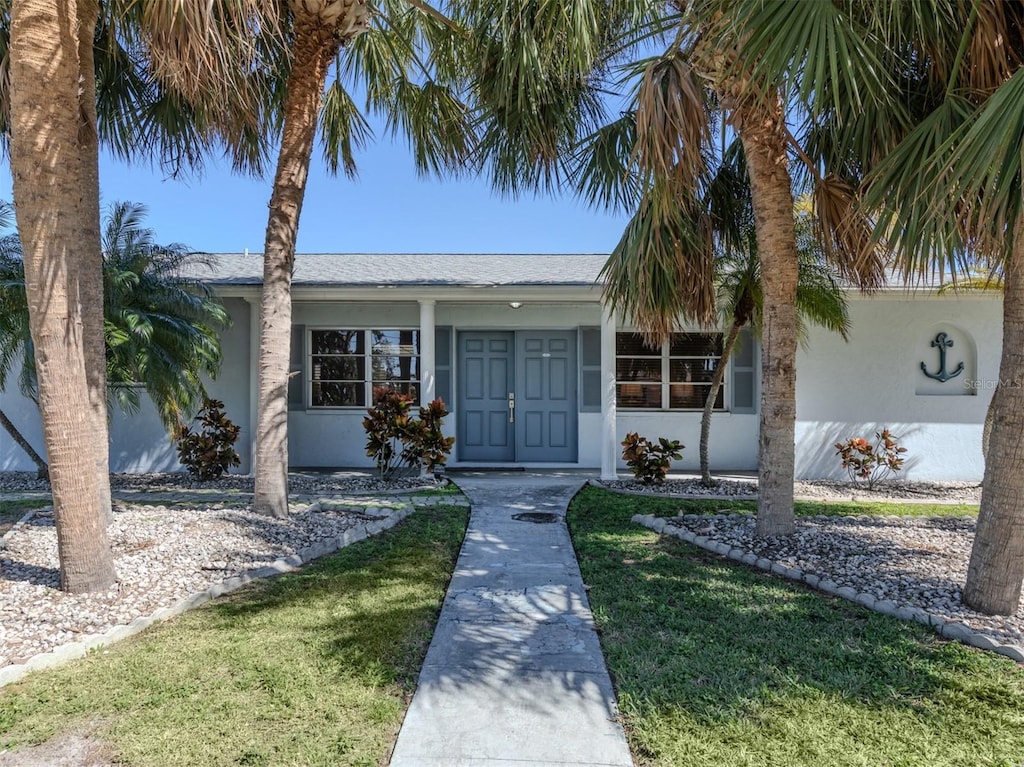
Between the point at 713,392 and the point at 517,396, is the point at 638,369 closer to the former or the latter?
the point at 517,396

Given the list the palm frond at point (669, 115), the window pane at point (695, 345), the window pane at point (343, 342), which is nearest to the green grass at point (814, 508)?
the window pane at point (695, 345)

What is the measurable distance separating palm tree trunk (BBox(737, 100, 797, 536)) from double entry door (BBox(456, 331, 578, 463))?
221 inches

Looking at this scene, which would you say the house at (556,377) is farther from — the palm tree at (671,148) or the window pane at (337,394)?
the palm tree at (671,148)

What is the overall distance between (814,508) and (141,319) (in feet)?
28.6

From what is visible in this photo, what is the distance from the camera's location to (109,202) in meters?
8.76

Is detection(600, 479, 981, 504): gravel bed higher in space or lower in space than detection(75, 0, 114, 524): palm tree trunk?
lower

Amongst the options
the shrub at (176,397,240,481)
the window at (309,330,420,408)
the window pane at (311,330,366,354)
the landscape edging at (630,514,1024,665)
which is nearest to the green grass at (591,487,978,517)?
the landscape edging at (630,514,1024,665)

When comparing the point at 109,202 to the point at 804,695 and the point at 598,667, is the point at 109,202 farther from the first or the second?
the point at 804,695

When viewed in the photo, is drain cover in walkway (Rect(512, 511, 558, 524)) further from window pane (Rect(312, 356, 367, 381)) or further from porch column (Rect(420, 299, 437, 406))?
window pane (Rect(312, 356, 367, 381))

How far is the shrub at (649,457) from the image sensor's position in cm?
889

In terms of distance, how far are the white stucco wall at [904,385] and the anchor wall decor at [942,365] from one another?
86 millimetres

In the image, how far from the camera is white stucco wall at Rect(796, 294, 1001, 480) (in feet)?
32.7

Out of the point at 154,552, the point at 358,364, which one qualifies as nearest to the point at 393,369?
the point at 358,364

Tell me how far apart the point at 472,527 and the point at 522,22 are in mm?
4945
